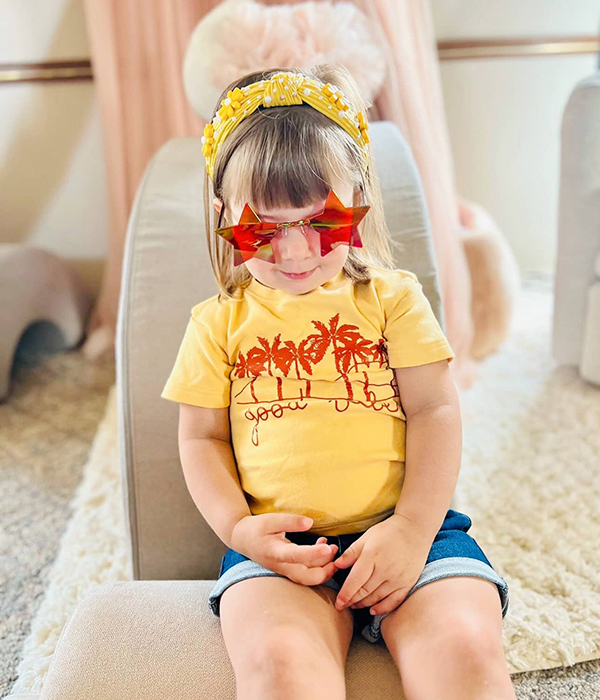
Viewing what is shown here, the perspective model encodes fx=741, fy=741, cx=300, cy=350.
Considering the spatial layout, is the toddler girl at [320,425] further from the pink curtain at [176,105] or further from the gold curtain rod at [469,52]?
the gold curtain rod at [469,52]

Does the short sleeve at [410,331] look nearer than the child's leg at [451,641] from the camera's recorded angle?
No

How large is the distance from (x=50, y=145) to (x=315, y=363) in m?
1.86

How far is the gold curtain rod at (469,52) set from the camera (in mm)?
2350

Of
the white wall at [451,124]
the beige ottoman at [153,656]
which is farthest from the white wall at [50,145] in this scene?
the beige ottoman at [153,656]

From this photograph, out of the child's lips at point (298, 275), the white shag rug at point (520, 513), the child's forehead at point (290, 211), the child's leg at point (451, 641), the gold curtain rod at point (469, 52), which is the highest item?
the gold curtain rod at point (469, 52)

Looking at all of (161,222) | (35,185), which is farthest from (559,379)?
(35,185)

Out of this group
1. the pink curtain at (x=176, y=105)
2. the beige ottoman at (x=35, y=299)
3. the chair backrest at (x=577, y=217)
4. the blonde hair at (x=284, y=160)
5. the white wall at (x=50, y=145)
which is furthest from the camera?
the white wall at (x=50, y=145)

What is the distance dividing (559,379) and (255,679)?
143 cm

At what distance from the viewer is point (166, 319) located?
123 centimetres

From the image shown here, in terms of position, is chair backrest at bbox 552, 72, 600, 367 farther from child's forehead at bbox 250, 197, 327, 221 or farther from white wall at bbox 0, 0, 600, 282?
child's forehead at bbox 250, 197, 327, 221

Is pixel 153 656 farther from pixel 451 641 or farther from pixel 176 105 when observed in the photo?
pixel 176 105

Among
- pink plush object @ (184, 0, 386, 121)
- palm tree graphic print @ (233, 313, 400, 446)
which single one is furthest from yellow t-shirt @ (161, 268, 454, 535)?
pink plush object @ (184, 0, 386, 121)

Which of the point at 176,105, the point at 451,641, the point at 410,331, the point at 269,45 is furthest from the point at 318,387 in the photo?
the point at 176,105

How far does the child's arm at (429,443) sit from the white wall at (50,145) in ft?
6.05
